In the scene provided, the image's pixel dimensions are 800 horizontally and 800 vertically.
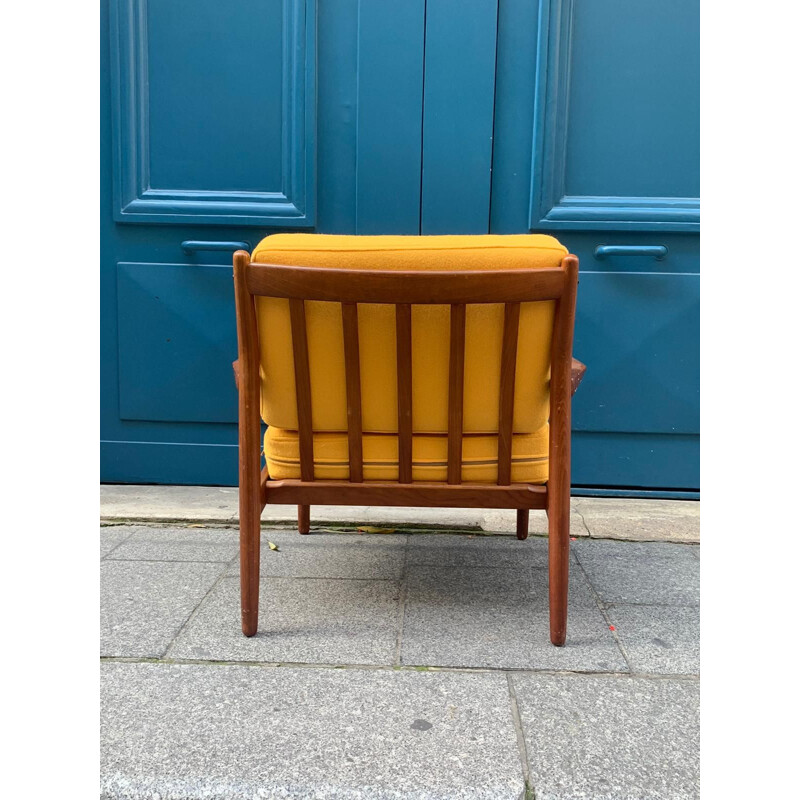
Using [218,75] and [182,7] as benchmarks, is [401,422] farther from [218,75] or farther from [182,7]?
[182,7]

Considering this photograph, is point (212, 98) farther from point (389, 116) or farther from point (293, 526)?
point (293, 526)

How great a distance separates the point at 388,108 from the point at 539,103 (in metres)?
0.61

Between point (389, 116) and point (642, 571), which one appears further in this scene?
point (389, 116)

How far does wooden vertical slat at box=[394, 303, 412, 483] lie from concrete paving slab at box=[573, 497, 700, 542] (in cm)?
113

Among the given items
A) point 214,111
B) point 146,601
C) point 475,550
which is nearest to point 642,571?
point 475,550

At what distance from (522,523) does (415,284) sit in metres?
1.22

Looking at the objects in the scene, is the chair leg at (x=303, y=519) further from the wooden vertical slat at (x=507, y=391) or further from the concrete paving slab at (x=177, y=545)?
the wooden vertical slat at (x=507, y=391)

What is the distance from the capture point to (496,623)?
6.10 ft

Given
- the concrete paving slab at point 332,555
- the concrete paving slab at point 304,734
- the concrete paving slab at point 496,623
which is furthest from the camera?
the concrete paving slab at point 332,555

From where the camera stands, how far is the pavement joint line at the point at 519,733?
1233 mm

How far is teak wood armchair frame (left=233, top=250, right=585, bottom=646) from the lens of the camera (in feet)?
5.12

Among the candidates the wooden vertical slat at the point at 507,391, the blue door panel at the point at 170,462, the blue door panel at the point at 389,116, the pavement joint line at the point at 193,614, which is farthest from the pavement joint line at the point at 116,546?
the blue door panel at the point at 389,116

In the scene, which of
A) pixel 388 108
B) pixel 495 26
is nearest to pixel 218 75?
pixel 388 108

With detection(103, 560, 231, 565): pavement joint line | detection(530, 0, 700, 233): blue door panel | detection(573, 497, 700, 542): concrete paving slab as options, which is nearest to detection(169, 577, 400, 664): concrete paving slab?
detection(103, 560, 231, 565): pavement joint line
